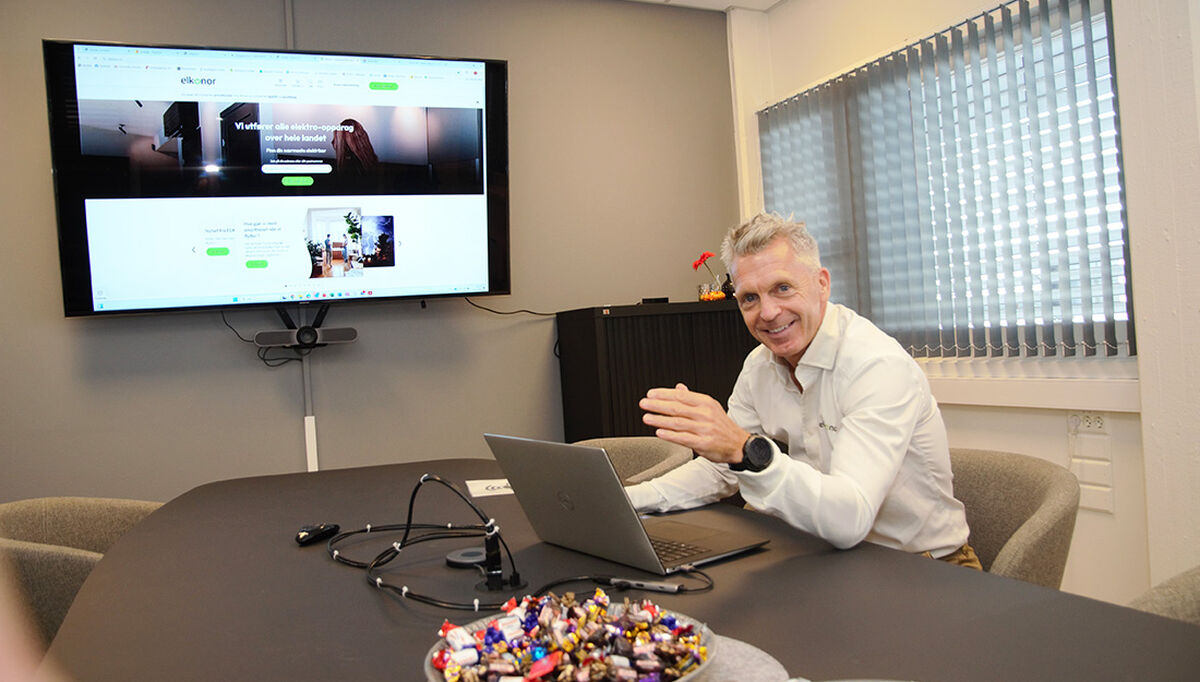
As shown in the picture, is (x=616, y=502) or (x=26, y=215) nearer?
(x=616, y=502)

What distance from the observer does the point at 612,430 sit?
3.61 m

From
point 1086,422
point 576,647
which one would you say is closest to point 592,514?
point 576,647

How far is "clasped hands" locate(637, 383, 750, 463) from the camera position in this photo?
137cm

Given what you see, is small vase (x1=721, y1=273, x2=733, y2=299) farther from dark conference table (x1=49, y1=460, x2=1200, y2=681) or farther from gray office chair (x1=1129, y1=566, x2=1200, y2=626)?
gray office chair (x1=1129, y1=566, x2=1200, y2=626)

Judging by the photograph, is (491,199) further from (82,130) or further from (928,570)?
(928,570)

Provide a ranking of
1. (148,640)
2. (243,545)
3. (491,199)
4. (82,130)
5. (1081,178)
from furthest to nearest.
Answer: (491,199), (82,130), (1081,178), (243,545), (148,640)

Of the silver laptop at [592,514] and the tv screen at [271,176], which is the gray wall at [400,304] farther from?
the silver laptop at [592,514]

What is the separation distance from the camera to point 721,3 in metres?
4.39

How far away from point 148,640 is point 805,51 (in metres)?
3.99

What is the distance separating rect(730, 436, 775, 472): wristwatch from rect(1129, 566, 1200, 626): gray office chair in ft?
1.79

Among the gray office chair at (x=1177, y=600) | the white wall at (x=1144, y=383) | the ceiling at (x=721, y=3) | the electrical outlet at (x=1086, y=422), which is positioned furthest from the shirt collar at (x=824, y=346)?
the ceiling at (x=721, y=3)

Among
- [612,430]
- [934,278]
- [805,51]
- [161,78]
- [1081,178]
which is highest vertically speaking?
[805,51]

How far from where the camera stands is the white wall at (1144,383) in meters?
2.48

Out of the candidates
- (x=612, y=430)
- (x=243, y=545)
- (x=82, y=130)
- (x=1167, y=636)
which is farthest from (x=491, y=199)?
(x=1167, y=636)
